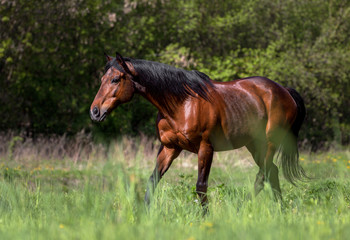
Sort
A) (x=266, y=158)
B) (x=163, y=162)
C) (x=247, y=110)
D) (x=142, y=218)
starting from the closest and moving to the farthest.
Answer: (x=142, y=218) < (x=163, y=162) < (x=247, y=110) < (x=266, y=158)

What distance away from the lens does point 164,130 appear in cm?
594

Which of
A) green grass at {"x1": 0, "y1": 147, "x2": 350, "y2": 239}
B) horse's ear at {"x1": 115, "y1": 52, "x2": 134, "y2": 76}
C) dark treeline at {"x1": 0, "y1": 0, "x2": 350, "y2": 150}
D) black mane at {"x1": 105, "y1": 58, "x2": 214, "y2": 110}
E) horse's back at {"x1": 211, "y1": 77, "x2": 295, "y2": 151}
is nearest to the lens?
green grass at {"x1": 0, "y1": 147, "x2": 350, "y2": 239}

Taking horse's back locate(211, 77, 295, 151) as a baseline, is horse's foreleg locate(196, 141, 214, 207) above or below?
below

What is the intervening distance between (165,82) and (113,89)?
602 millimetres

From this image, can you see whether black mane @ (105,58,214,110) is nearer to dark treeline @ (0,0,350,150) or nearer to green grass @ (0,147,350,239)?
green grass @ (0,147,350,239)

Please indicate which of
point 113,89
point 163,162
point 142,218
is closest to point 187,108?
point 163,162

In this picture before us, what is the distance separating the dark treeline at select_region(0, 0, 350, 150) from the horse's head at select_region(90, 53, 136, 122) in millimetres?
9761

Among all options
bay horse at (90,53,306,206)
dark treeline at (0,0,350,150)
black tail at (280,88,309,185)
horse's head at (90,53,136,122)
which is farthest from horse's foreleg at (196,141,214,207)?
dark treeline at (0,0,350,150)

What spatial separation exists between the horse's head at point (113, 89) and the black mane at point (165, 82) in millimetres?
A: 49

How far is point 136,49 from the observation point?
58.5 feet

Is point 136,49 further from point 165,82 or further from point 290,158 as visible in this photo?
point 165,82

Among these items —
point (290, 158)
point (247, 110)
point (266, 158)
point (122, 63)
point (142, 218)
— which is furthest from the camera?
point (290, 158)

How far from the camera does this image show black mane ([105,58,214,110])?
5.80 metres

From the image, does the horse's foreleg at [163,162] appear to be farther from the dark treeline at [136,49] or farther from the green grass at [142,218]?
the dark treeline at [136,49]
